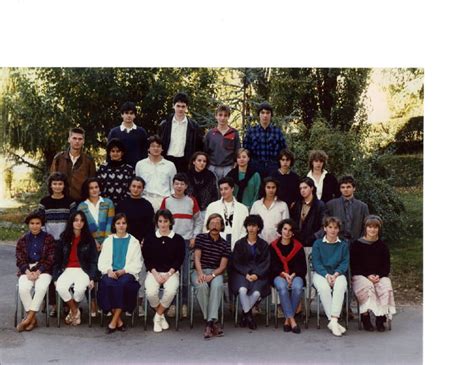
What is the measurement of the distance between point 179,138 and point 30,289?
2.31 metres

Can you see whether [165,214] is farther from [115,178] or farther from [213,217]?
[115,178]

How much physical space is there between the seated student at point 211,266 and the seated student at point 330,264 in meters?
0.93

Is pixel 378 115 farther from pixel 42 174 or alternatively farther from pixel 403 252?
pixel 42 174

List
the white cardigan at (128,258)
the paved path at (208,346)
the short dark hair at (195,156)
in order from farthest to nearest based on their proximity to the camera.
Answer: the short dark hair at (195,156), the white cardigan at (128,258), the paved path at (208,346)

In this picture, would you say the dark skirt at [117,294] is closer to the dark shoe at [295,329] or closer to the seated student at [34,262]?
the seated student at [34,262]

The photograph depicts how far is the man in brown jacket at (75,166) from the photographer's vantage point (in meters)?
7.36

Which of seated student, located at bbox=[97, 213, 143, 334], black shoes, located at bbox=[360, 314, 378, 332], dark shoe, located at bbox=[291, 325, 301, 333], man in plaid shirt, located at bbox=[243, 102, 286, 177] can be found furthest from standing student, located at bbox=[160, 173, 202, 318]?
black shoes, located at bbox=[360, 314, 378, 332]

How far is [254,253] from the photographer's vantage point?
6875 mm

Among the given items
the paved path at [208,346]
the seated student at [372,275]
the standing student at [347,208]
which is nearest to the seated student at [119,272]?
the paved path at [208,346]

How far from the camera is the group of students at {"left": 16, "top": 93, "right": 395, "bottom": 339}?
675cm

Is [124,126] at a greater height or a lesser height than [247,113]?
lesser

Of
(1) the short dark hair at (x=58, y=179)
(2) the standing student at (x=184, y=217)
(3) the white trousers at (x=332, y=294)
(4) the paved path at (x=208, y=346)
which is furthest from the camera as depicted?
(2) the standing student at (x=184, y=217)
